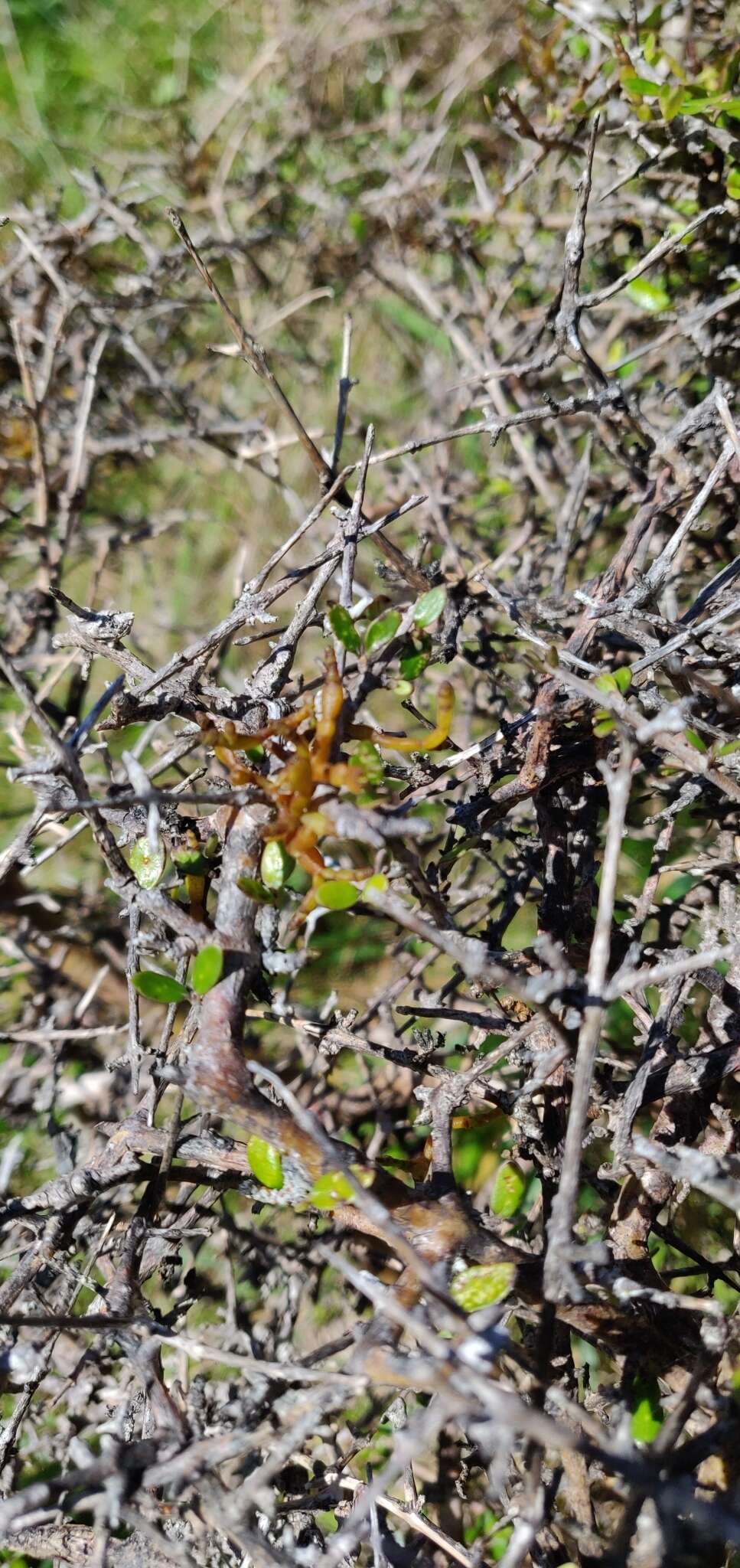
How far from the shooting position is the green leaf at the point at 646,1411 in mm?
793

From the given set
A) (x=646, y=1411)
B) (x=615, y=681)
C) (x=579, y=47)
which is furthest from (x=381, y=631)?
(x=579, y=47)

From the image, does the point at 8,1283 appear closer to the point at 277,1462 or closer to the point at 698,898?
the point at 277,1462

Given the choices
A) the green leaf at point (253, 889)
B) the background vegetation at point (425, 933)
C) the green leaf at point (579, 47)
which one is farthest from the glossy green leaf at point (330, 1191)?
the green leaf at point (579, 47)

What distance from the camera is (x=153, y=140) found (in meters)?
3.21

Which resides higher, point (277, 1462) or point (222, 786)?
point (222, 786)

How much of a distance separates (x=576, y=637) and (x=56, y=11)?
443 cm

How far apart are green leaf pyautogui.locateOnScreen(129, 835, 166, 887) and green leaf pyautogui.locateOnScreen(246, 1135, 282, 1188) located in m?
0.24

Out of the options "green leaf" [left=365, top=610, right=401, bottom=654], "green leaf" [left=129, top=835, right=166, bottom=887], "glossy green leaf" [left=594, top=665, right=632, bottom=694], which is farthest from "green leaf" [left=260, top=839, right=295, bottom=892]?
"glossy green leaf" [left=594, top=665, right=632, bottom=694]

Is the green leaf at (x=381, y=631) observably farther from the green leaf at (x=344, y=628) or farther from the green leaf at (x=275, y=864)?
the green leaf at (x=275, y=864)

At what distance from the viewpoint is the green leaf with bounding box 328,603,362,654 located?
845mm

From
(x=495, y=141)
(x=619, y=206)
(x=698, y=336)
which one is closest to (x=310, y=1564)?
(x=698, y=336)

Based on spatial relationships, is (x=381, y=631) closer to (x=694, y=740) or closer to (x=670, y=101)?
(x=694, y=740)

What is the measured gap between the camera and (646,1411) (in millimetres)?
807

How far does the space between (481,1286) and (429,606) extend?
578 mm
